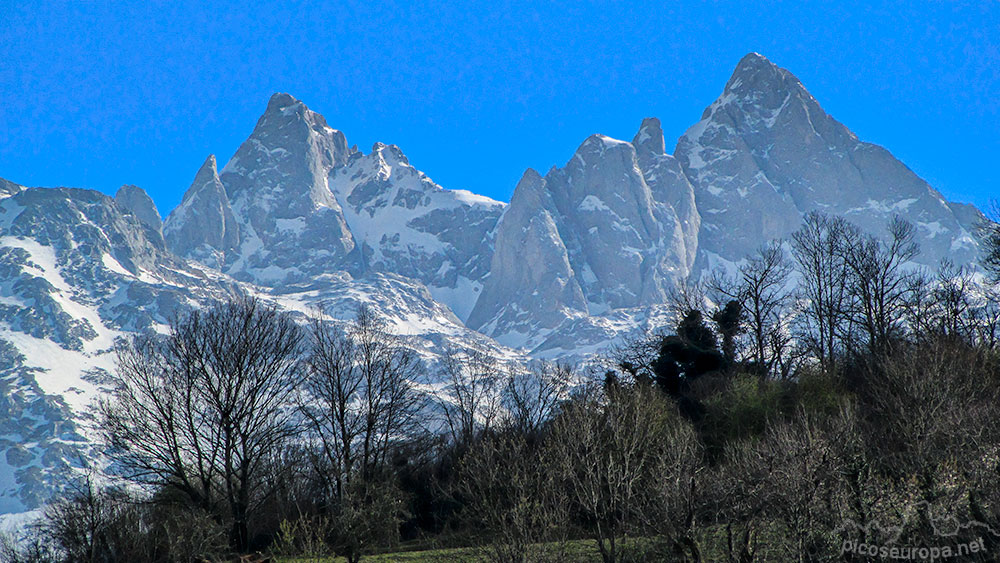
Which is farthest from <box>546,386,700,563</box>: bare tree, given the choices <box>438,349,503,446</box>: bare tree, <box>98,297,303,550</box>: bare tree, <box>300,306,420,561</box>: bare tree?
<box>438,349,503,446</box>: bare tree

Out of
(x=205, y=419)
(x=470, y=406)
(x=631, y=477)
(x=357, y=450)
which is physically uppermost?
(x=470, y=406)

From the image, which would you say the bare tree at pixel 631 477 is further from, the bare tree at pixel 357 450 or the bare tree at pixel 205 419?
the bare tree at pixel 205 419

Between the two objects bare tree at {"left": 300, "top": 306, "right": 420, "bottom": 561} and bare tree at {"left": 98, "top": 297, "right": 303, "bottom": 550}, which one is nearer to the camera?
bare tree at {"left": 300, "top": 306, "right": 420, "bottom": 561}

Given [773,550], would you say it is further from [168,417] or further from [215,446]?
[168,417]

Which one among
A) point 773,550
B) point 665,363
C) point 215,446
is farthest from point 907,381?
point 215,446

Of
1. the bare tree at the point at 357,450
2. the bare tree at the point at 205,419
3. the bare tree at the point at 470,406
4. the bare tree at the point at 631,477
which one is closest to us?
the bare tree at the point at 631,477

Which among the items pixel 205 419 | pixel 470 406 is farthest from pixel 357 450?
pixel 470 406

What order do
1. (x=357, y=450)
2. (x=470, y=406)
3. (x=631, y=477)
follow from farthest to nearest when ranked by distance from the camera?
(x=470, y=406) < (x=357, y=450) < (x=631, y=477)

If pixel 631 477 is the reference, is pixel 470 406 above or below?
above

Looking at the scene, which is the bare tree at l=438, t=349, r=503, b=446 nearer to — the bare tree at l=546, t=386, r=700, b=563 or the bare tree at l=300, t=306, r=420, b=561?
the bare tree at l=300, t=306, r=420, b=561

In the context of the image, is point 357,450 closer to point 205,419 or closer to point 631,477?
point 205,419

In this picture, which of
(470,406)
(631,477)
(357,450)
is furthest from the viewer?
(470,406)

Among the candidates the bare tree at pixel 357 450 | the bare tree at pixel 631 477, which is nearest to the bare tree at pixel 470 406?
the bare tree at pixel 357 450

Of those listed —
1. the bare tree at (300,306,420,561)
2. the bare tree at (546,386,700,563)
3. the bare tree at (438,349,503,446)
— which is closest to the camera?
the bare tree at (546,386,700,563)
